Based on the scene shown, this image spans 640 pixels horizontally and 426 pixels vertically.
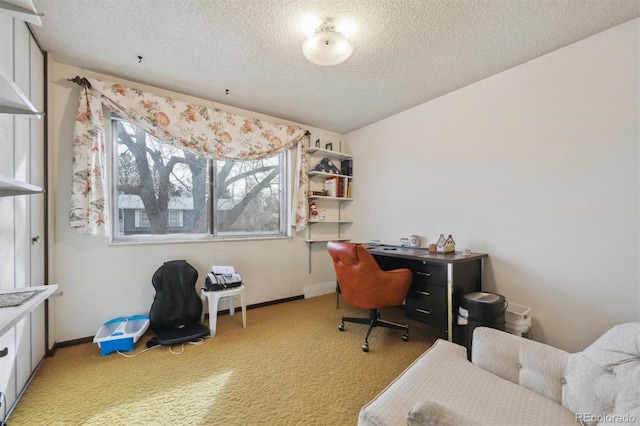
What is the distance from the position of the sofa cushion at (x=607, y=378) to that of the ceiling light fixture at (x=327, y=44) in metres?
2.02

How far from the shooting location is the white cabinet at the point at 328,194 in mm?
3553

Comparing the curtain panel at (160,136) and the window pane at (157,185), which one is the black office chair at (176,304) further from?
the curtain panel at (160,136)

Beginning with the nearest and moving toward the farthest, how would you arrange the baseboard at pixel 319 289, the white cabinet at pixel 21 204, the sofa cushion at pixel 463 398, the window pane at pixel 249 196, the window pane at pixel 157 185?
the sofa cushion at pixel 463 398 < the white cabinet at pixel 21 204 < the window pane at pixel 157 185 < the window pane at pixel 249 196 < the baseboard at pixel 319 289

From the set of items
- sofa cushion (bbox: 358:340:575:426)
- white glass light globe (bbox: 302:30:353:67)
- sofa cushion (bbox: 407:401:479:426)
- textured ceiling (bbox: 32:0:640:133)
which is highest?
textured ceiling (bbox: 32:0:640:133)

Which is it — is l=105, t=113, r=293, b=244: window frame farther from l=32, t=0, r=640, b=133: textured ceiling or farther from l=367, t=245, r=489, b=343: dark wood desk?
l=367, t=245, r=489, b=343: dark wood desk

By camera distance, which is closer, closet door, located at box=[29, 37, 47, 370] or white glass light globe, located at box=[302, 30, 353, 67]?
white glass light globe, located at box=[302, 30, 353, 67]

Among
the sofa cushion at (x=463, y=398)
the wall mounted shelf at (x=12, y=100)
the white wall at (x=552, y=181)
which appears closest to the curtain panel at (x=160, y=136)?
the wall mounted shelf at (x=12, y=100)

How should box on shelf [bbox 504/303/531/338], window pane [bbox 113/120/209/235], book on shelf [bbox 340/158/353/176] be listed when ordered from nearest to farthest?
1. box on shelf [bbox 504/303/531/338]
2. window pane [bbox 113/120/209/235]
3. book on shelf [bbox 340/158/353/176]

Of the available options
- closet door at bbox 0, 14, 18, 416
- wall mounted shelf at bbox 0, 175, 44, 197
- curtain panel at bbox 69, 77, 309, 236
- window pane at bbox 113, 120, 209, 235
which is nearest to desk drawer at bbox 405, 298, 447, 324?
curtain panel at bbox 69, 77, 309, 236

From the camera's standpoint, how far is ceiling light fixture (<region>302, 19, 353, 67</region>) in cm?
169

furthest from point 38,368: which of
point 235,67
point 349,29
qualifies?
point 349,29

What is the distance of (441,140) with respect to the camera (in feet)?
9.00

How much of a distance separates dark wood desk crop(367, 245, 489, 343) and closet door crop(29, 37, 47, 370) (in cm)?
275

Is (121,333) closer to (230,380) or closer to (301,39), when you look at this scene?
(230,380)
